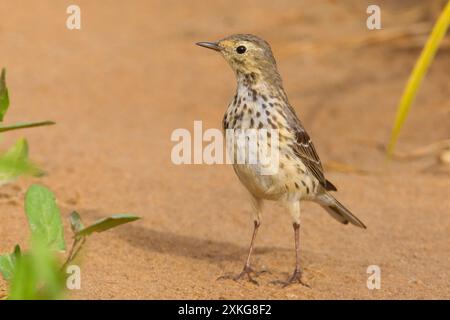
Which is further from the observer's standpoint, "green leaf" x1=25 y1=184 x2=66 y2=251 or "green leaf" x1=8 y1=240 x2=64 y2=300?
"green leaf" x1=25 y1=184 x2=66 y2=251

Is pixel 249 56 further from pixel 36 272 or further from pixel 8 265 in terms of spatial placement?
pixel 36 272

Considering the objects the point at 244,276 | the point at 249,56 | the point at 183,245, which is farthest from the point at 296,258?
the point at 249,56

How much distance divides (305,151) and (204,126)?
13.5ft

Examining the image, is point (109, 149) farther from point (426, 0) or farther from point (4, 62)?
point (426, 0)

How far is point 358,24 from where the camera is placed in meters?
12.0

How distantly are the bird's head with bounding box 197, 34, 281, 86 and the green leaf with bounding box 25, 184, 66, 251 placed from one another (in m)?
2.21

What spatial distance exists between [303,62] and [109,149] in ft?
13.4

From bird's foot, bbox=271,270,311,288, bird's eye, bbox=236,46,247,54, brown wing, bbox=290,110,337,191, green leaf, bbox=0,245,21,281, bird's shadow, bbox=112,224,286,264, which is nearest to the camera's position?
green leaf, bbox=0,245,21,281

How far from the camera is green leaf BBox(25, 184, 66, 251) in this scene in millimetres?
Answer: 3299

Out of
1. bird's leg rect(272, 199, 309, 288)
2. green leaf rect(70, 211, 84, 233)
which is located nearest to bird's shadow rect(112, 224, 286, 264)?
bird's leg rect(272, 199, 309, 288)

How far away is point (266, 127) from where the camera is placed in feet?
16.4

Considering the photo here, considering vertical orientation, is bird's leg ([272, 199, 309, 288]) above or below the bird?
below

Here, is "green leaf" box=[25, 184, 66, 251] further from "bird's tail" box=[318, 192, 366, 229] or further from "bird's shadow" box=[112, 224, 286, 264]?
"bird's tail" box=[318, 192, 366, 229]

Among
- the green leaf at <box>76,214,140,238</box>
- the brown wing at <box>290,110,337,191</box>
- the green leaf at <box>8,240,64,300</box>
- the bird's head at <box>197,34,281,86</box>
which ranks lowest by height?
the green leaf at <box>8,240,64,300</box>
